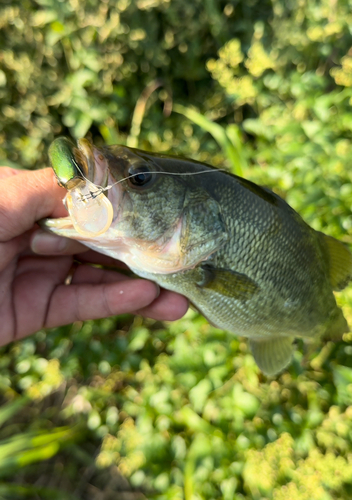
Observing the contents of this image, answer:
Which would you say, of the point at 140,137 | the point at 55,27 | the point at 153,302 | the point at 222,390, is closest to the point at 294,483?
the point at 222,390

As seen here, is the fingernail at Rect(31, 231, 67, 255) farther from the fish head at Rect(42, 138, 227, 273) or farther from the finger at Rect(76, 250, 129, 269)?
the finger at Rect(76, 250, 129, 269)

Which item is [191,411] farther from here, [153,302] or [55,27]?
[55,27]

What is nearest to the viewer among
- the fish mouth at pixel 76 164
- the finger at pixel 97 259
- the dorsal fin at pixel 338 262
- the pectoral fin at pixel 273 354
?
the fish mouth at pixel 76 164

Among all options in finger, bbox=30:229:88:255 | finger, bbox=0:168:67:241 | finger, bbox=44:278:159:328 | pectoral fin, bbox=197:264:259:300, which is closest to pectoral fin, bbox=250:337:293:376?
pectoral fin, bbox=197:264:259:300

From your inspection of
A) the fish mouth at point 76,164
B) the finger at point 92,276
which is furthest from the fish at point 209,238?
the finger at point 92,276

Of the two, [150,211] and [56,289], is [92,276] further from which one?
[150,211]

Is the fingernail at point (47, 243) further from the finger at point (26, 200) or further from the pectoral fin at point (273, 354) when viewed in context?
the pectoral fin at point (273, 354)
